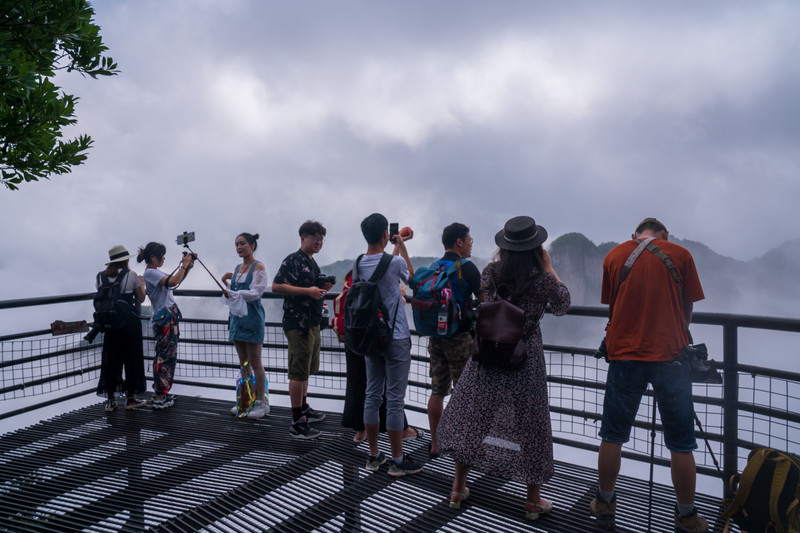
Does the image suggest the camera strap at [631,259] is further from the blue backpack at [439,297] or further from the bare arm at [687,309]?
the blue backpack at [439,297]

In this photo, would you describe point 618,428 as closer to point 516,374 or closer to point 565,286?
point 516,374

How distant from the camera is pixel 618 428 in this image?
3152 millimetres

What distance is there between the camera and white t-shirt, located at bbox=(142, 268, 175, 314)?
18.7 feet

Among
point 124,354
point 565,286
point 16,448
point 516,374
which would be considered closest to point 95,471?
point 16,448

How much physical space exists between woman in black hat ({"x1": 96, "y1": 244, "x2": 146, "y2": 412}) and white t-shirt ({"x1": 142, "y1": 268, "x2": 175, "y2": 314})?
0.22 meters

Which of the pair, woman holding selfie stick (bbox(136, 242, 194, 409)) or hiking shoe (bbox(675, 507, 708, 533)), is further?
woman holding selfie stick (bbox(136, 242, 194, 409))

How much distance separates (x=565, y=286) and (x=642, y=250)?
485mm

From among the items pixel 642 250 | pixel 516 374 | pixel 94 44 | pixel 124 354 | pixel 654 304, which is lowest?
pixel 124 354

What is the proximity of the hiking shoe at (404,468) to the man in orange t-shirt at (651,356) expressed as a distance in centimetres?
129

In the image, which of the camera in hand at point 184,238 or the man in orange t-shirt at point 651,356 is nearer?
the man in orange t-shirt at point 651,356

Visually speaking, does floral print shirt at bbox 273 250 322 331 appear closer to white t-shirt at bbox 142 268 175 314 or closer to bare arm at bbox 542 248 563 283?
white t-shirt at bbox 142 268 175 314

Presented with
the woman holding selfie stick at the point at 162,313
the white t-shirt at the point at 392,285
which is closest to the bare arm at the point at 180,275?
the woman holding selfie stick at the point at 162,313

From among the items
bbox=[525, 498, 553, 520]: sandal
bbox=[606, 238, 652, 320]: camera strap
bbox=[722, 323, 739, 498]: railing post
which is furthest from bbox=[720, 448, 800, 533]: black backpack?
bbox=[606, 238, 652, 320]: camera strap

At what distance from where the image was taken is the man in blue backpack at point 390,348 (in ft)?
12.3
